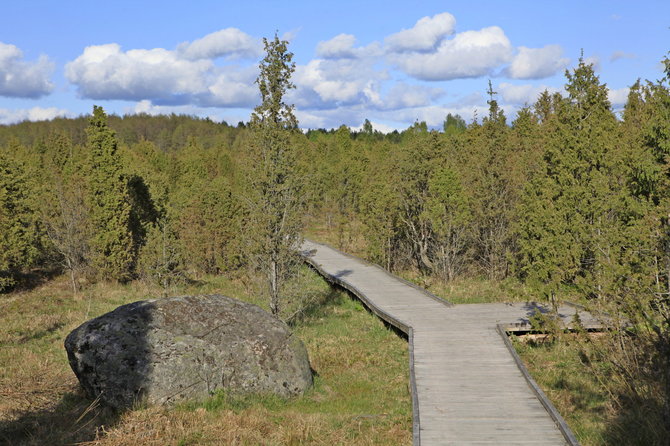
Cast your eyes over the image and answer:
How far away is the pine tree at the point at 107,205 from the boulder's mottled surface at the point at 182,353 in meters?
23.7

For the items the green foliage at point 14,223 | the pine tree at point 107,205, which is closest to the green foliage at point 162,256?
the pine tree at point 107,205

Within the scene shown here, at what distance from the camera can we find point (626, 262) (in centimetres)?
1282

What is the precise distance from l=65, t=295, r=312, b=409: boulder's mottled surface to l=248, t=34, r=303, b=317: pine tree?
6153 mm

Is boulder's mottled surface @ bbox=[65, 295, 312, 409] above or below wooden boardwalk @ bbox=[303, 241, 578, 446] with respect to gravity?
above

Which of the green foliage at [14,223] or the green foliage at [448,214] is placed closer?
the green foliage at [448,214]

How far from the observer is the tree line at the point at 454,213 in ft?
43.5

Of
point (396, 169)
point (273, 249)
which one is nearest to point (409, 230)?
point (396, 169)

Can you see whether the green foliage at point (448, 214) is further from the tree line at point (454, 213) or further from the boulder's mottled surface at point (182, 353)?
the boulder's mottled surface at point (182, 353)

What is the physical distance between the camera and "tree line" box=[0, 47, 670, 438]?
43.5 feet

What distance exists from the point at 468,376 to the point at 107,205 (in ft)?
90.9

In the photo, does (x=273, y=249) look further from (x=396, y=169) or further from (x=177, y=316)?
(x=396, y=169)

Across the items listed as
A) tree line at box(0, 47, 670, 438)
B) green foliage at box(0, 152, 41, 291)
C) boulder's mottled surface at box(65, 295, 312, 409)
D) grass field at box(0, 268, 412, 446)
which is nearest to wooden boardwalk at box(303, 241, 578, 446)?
grass field at box(0, 268, 412, 446)

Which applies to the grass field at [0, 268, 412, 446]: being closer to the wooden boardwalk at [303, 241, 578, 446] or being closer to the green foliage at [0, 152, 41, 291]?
the wooden boardwalk at [303, 241, 578, 446]

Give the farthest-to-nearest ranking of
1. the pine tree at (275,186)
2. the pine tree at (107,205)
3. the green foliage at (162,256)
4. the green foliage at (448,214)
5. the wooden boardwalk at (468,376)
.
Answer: the pine tree at (107,205)
the green foliage at (448,214)
the green foliage at (162,256)
the pine tree at (275,186)
the wooden boardwalk at (468,376)
